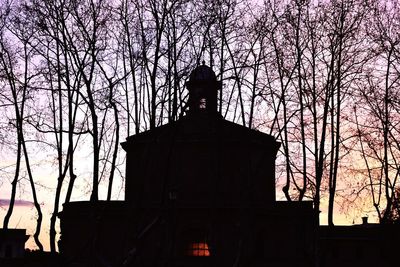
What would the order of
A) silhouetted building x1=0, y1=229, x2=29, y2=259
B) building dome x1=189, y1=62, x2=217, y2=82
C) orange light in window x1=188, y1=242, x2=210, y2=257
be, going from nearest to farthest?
building dome x1=189, y1=62, x2=217, y2=82 < orange light in window x1=188, y1=242, x2=210, y2=257 < silhouetted building x1=0, y1=229, x2=29, y2=259

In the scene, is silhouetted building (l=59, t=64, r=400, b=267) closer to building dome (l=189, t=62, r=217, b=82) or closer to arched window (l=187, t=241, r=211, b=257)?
arched window (l=187, t=241, r=211, b=257)

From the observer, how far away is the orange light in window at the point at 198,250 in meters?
28.4

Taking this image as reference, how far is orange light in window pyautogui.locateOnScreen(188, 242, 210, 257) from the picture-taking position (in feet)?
93.1

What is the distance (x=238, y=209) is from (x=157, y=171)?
647 centimetres

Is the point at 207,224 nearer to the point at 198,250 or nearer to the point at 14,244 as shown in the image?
the point at 198,250

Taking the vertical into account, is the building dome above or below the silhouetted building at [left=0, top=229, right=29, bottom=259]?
above

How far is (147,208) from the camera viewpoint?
2550cm

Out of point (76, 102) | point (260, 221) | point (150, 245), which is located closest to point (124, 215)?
point (150, 245)

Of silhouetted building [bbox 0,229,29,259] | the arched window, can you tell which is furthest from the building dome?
silhouetted building [bbox 0,229,29,259]

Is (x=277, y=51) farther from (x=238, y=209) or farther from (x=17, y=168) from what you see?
(x=17, y=168)

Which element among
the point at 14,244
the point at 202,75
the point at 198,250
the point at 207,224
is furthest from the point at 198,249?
the point at 14,244

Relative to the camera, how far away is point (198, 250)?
28469mm

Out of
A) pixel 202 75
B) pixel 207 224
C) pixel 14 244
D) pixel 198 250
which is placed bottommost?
pixel 14 244

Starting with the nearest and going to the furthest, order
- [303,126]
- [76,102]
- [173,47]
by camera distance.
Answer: [173,47], [76,102], [303,126]
